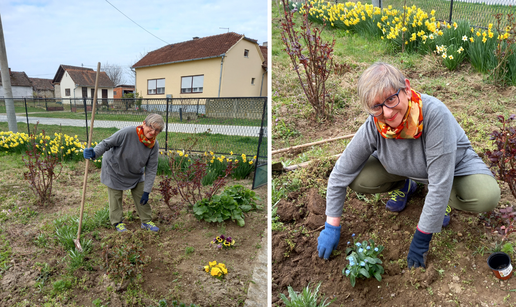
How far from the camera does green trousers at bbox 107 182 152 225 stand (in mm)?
3259

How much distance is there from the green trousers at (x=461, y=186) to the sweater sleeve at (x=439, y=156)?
0.31 metres

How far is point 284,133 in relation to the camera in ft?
13.7

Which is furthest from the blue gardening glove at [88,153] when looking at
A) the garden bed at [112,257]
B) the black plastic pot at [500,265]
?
the black plastic pot at [500,265]

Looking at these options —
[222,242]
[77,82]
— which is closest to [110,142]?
[222,242]

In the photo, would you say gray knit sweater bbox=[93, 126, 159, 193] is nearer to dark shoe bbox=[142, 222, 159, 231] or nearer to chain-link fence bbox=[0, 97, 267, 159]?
dark shoe bbox=[142, 222, 159, 231]

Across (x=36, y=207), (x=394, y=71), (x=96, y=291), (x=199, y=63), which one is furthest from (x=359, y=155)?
(x=199, y=63)

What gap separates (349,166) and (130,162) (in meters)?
2.07

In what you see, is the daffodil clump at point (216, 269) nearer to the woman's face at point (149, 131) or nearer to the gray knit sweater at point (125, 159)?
the gray knit sweater at point (125, 159)

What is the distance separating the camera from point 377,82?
1.69m

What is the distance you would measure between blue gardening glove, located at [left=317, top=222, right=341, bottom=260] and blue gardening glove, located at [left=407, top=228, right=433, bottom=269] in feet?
1.47

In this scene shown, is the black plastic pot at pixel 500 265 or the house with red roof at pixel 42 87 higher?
the house with red roof at pixel 42 87

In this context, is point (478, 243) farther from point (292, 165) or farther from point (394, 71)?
point (292, 165)

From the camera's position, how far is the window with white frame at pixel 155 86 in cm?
2166

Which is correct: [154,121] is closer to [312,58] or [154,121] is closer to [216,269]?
[216,269]
